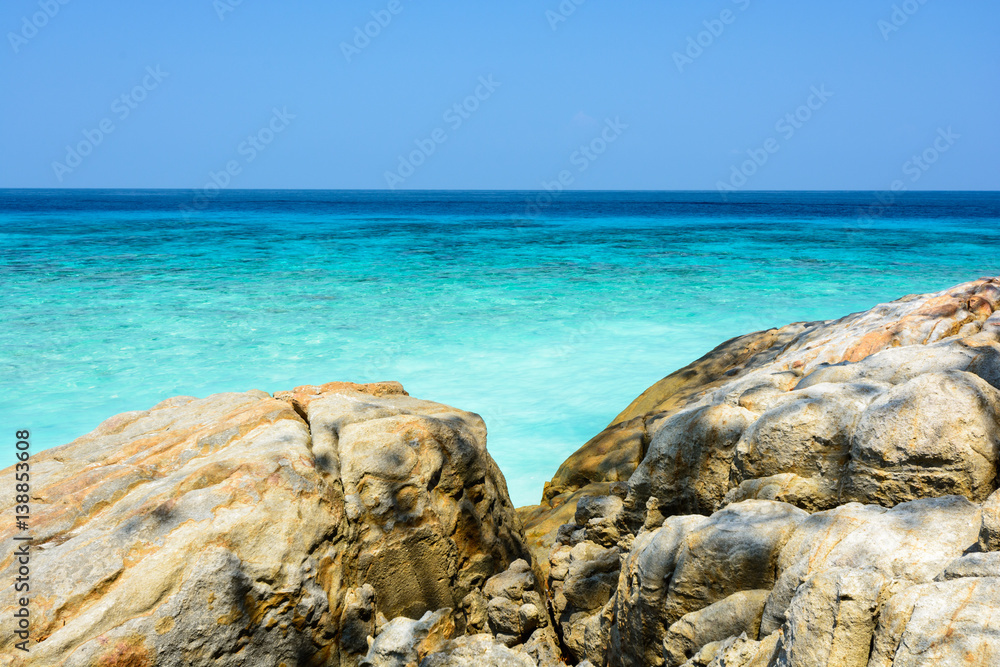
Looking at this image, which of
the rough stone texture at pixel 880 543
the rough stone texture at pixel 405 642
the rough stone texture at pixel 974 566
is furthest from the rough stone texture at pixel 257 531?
the rough stone texture at pixel 974 566

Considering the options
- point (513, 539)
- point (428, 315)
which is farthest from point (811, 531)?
point (428, 315)

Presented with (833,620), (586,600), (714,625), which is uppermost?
(833,620)

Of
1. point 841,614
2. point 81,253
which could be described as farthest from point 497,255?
point 841,614

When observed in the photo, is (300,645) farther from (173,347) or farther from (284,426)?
(173,347)

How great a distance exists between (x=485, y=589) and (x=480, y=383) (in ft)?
23.1

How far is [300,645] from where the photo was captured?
276cm

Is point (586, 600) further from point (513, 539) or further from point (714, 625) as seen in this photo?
point (714, 625)

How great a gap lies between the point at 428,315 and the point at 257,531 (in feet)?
39.3

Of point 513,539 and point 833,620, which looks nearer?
point 833,620

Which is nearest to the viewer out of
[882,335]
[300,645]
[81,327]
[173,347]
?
[300,645]

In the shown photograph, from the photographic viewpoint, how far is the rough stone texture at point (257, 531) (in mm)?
2537

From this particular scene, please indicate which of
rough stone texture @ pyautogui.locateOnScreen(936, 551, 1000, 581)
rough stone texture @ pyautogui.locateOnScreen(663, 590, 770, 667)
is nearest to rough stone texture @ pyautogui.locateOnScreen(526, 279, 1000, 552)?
rough stone texture @ pyautogui.locateOnScreen(663, 590, 770, 667)

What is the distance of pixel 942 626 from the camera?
1570 millimetres

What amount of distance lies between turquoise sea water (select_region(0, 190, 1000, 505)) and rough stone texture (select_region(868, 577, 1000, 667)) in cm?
554
